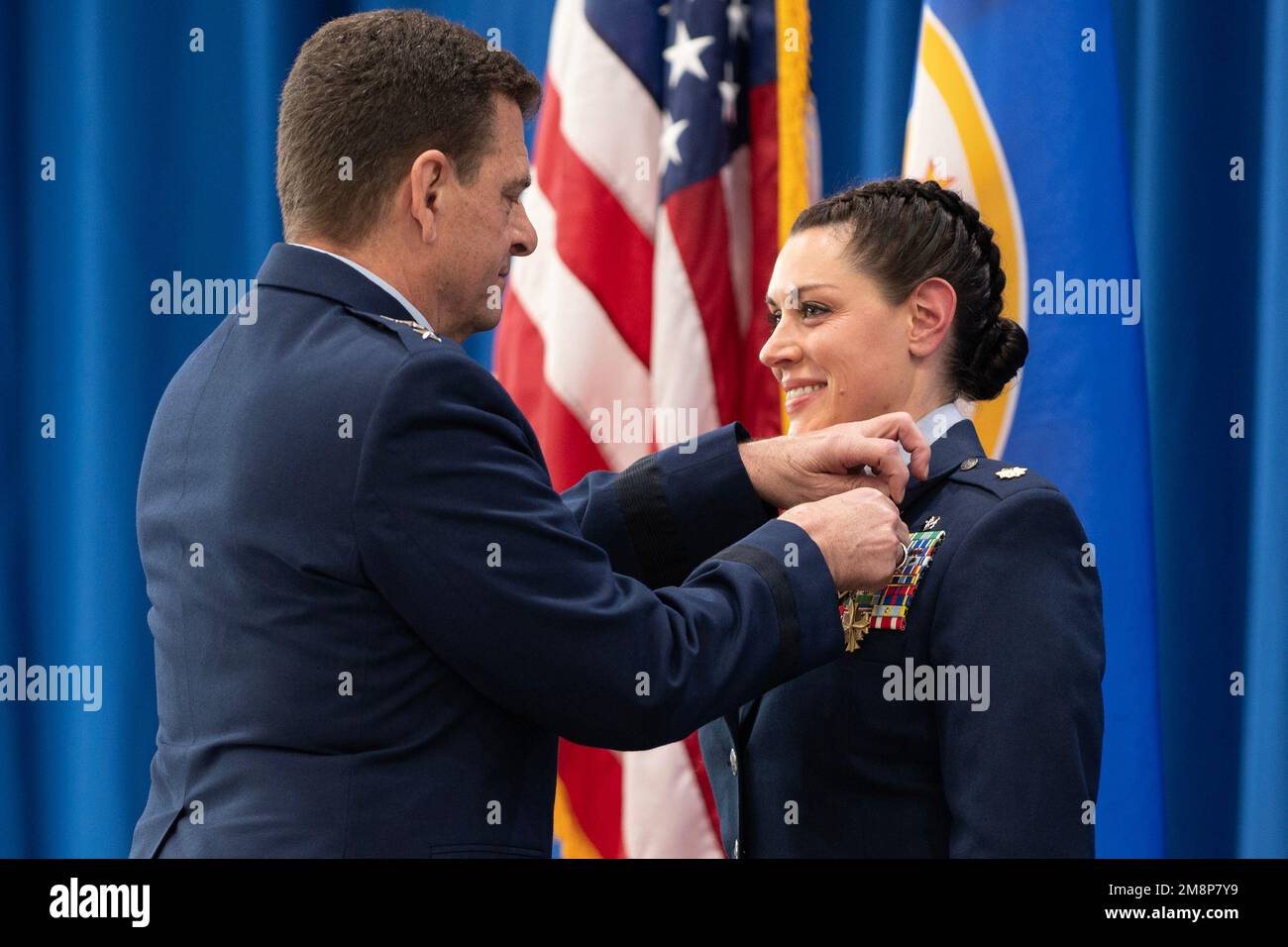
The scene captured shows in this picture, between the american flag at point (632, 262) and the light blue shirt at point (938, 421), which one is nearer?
the light blue shirt at point (938, 421)

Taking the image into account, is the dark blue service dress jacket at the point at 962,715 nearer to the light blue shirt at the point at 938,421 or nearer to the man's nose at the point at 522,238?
the light blue shirt at the point at 938,421

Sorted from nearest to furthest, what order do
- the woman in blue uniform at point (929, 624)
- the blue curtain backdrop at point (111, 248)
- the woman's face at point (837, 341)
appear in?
the woman in blue uniform at point (929, 624) → the woman's face at point (837, 341) → the blue curtain backdrop at point (111, 248)

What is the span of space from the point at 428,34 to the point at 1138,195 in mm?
1642

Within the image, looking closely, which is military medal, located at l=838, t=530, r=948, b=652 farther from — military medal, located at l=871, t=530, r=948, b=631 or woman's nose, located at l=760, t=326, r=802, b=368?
woman's nose, located at l=760, t=326, r=802, b=368

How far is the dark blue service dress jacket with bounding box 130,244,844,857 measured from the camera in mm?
1043

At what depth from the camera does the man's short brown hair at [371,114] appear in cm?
118

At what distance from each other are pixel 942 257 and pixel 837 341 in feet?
0.47

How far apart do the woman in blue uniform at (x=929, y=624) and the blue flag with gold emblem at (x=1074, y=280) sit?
0.49m

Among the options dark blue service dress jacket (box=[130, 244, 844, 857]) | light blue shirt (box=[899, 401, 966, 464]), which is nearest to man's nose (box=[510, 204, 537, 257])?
dark blue service dress jacket (box=[130, 244, 844, 857])

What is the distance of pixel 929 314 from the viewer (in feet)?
4.53

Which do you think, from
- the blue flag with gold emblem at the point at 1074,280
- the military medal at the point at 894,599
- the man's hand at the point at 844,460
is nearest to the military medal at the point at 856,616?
the military medal at the point at 894,599

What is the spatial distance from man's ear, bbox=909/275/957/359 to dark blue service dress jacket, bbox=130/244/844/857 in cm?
36

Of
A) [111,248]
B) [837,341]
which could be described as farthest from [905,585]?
[111,248]

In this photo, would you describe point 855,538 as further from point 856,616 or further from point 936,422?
point 936,422
